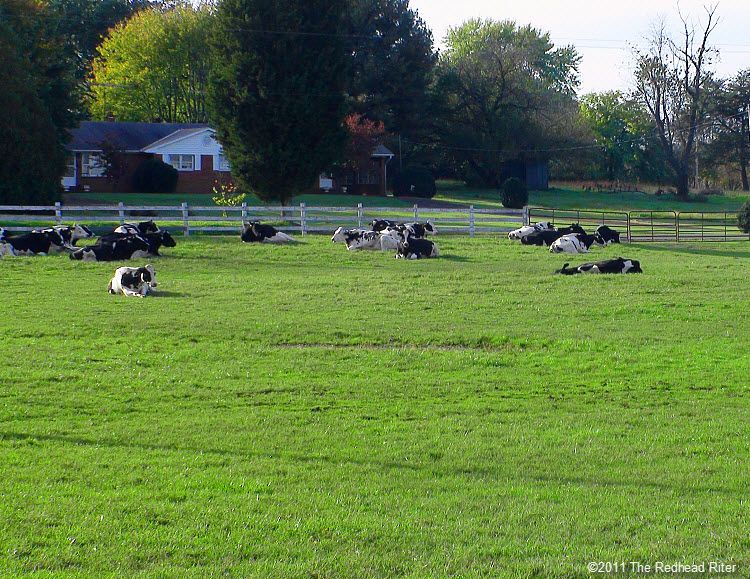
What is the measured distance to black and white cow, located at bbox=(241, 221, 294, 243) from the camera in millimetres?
31062

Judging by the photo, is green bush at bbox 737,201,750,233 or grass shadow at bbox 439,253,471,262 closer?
grass shadow at bbox 439,253,471,262

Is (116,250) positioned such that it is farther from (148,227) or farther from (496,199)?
(496,199)

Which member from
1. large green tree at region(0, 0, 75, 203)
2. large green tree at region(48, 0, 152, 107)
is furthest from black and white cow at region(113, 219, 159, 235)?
large green tree at region(48, 0, 152, 107)

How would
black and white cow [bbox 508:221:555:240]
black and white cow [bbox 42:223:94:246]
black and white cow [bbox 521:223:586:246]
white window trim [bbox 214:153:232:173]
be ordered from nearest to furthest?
1. black and white cow [bbox 42:223:94:246]
2. black and white cow [bbox 521:223:586:246]
3. black and white cow [bbox 508:221:555:240]
4. white window trim [bbox 214:153:232:173]

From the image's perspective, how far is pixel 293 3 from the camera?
39.8 meters

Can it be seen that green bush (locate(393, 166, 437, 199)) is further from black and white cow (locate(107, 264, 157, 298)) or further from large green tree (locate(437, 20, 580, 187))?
black and white cow (locate(107, 264, 157, 298))

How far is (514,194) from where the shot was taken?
59.9 m

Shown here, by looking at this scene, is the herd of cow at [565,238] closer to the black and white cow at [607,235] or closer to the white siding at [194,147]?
the black and white cow at [607,235]

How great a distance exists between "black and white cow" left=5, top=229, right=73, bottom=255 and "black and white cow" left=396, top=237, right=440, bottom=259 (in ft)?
30.1

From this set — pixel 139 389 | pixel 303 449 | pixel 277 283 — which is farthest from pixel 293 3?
pixel 303 449

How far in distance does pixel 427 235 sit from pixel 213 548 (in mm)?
29409

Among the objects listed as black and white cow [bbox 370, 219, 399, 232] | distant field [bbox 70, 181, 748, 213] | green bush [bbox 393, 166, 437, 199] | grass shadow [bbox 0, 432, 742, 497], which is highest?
green bush [bbox 393, 166, 437, 199]

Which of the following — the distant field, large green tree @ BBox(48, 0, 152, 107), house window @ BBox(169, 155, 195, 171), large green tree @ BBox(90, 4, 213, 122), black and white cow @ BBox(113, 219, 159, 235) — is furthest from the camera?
large green tree @ BBox(48, 0, 152, 107)

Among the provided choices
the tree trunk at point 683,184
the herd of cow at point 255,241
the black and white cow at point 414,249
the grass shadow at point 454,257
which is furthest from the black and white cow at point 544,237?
the tree trunk at point 683,184
